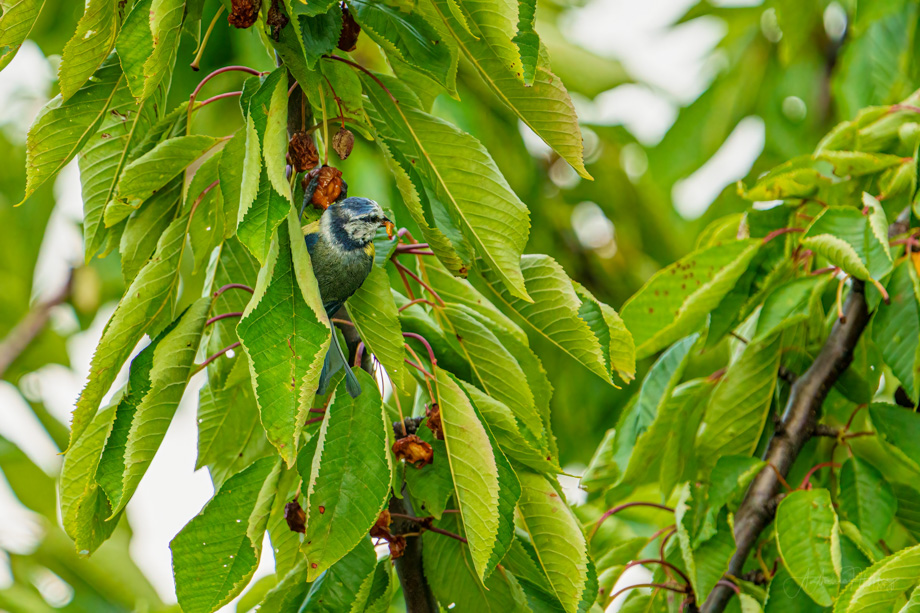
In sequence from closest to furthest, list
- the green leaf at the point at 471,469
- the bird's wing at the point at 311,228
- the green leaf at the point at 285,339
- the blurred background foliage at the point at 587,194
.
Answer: the green leaf at the point at 285,339 < the green leaf at the point at 471,469 < the bird's wing at the point at 311,228 < the blurred background foliage at the point at 587,194

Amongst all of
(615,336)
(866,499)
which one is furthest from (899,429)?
(615,336)

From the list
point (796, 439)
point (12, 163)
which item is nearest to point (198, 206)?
point (796, 439)

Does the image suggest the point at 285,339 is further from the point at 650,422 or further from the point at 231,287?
the point at 650,422

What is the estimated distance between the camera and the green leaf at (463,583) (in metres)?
0.93

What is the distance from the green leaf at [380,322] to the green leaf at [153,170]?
7.7 inches

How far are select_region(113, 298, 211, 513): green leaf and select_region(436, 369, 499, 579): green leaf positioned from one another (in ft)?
0.74

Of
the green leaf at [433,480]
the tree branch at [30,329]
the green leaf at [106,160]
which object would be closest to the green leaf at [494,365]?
the green leaf at [433,480]

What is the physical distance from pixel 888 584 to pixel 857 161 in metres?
0.65

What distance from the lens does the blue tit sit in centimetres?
81

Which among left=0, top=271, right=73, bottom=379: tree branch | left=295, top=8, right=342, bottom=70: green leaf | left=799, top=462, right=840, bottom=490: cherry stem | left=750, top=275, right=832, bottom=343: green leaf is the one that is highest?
left=295, top=8, right=342, bottom=70: green leaf

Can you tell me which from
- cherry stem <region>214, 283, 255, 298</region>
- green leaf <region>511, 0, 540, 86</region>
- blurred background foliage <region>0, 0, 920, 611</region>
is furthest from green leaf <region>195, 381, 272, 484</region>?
blurred background foliage <region>0, 0, 920, 611</region>

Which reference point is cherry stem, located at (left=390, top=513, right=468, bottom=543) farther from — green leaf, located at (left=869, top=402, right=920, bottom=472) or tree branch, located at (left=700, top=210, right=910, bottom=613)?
green leaf, located at (left=869, top=402, right=920, bottom=472)

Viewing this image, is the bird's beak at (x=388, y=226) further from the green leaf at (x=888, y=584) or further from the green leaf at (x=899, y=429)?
the green leaf at (x=899, y=429)

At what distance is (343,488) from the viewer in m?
0.70
